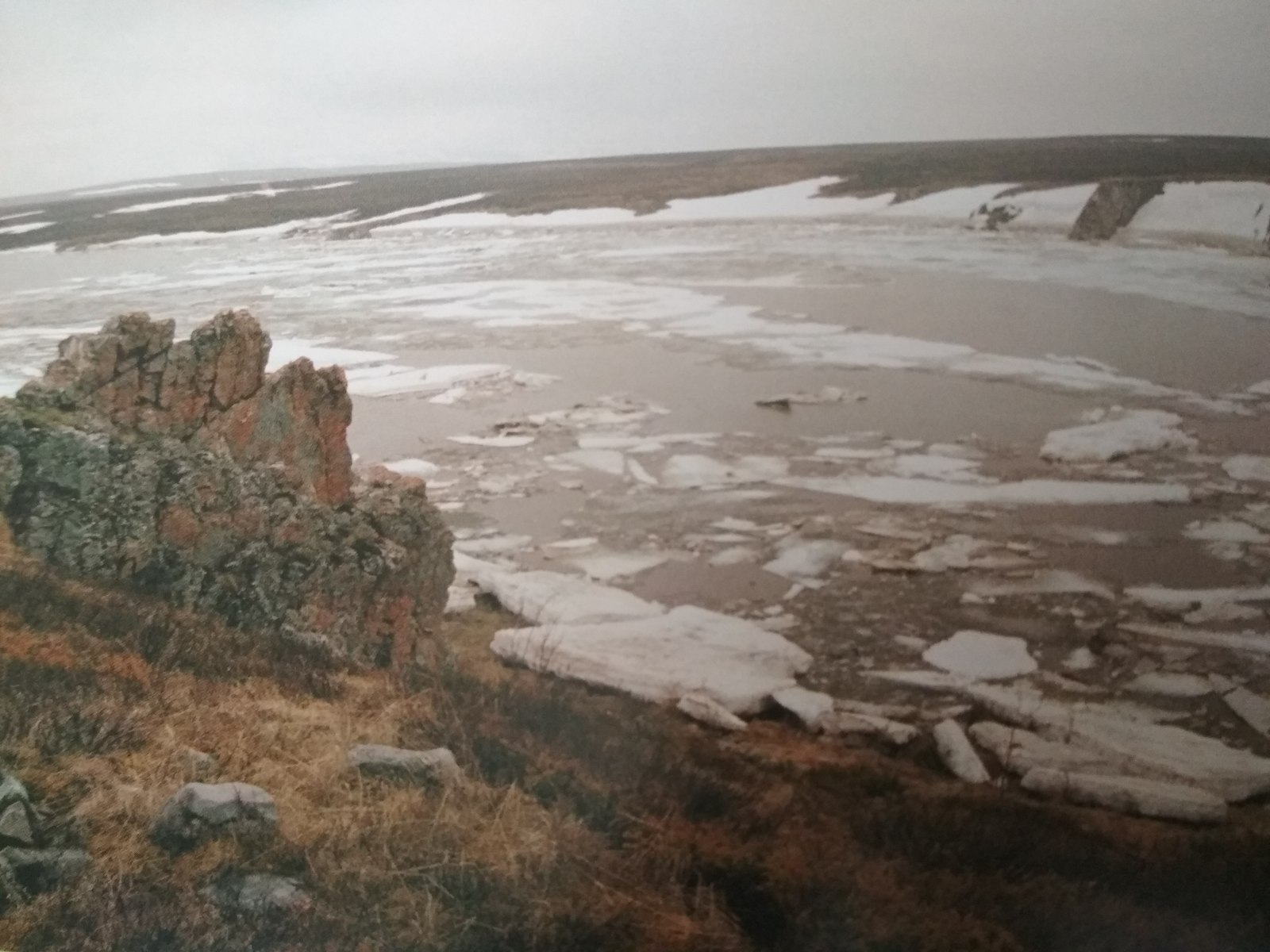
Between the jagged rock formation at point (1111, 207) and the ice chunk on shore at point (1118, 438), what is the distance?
62 cm

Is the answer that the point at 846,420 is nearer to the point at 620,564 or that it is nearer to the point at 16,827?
the point at 620,564

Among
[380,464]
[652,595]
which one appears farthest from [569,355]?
[652,595]

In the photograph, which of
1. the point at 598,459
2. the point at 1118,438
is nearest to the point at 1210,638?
the point at 1118,438

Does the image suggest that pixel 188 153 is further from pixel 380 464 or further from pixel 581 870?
pixel 581 870

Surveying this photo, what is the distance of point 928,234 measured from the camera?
3176mm

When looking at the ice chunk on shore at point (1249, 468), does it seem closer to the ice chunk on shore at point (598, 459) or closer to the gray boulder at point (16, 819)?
the ice chunk on shore at point (598, 459)

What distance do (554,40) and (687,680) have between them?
6.88ft

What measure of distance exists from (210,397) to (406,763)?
4.17 feet

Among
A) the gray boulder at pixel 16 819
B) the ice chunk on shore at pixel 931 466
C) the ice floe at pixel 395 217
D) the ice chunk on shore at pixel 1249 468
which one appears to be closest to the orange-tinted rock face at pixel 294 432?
the ice floe at pixel 395 217

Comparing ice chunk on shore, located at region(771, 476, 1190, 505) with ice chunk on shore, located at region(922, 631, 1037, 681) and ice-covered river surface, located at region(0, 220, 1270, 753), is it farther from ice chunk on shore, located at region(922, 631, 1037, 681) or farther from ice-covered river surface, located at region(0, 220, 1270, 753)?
ice chunk on shore, located at region(922, 631, 1037, 681)

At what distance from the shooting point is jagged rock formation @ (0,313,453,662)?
298 cm

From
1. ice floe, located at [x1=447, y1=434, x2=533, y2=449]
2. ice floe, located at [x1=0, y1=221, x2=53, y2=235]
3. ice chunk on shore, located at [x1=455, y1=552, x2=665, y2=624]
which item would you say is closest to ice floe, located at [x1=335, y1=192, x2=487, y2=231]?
ice floe, located at [x1=447, y1=434, x2=533, y2=449]

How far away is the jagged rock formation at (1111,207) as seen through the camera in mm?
2930

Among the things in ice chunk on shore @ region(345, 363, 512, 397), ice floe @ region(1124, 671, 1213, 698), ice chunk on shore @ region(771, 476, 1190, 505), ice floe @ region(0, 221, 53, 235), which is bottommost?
ice floe @ region(1124, 671, 1213, 698)
